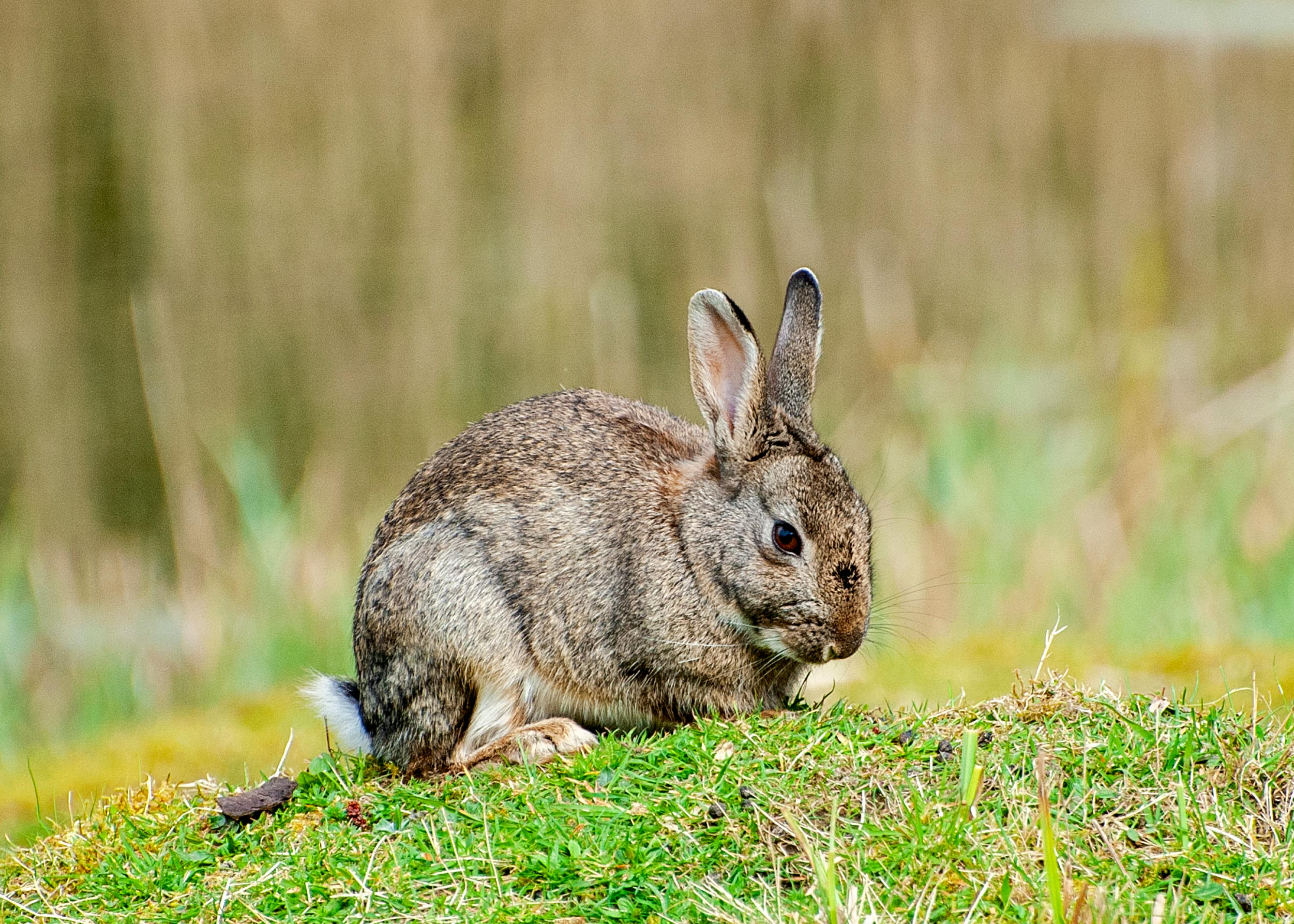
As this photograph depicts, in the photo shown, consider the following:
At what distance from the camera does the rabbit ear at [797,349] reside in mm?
5504

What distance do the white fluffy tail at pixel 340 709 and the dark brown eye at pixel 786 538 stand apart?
5.97 ft

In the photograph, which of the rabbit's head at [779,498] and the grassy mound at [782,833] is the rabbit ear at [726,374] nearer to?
the rabbit's head at [779,498]

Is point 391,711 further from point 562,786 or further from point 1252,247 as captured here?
point 1252,247

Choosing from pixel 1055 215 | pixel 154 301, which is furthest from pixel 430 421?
pixel 1055 215

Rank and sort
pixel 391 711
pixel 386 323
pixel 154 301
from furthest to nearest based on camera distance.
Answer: pixel 386 323, pixel 154 301, pixel 391 711

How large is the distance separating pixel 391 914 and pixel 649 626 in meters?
1.66

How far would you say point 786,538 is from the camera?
17.3ft

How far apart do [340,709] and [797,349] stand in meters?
2.34

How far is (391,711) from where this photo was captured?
17.5 feet

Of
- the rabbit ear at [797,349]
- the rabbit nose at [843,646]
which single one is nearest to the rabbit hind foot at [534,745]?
the rabbit nose at [843,646]

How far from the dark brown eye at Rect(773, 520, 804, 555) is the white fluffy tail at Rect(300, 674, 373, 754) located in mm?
1820

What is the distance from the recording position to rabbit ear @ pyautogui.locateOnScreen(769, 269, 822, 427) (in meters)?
5.50

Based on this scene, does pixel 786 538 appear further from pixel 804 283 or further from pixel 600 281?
pixel 600 281

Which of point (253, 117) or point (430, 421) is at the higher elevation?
point (253, 117)
